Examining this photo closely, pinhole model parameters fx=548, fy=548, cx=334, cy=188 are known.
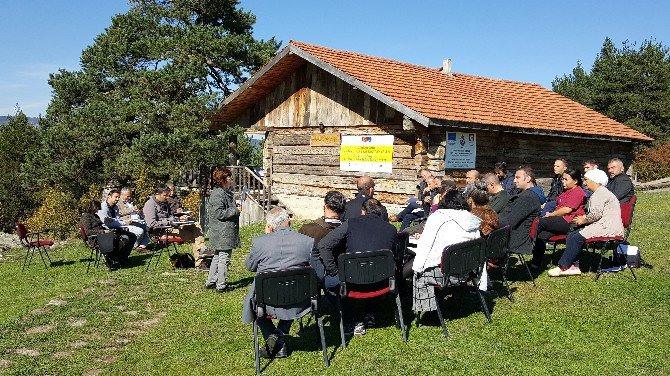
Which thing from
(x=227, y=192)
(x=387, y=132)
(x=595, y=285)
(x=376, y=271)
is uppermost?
(x=387, y=132)

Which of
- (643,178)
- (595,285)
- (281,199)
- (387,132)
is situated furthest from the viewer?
(643,178)

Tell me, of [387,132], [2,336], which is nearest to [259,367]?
[2,336]

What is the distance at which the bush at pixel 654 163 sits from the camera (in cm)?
3077

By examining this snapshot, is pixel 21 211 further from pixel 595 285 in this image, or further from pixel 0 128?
pixel 595 285

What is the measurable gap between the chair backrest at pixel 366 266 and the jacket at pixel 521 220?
2529 millimetres

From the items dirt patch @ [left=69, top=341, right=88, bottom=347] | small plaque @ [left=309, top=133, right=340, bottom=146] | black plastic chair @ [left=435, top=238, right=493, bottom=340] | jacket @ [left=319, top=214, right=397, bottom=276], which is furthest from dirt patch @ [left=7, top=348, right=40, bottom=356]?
small plaque @ [left=309, top=133, right=340, bottom=146]

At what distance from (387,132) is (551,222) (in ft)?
21.0

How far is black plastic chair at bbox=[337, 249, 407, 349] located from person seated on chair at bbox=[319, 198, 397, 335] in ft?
0.31

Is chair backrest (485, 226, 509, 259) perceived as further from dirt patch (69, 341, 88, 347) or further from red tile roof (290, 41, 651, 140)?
red tile roof (290, 41, 651, 140)

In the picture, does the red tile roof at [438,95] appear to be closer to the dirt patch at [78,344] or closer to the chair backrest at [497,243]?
the chair backrest at [497,243]

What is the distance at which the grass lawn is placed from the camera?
190 inches

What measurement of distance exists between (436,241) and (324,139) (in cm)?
978

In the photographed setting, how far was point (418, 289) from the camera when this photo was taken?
223 inches

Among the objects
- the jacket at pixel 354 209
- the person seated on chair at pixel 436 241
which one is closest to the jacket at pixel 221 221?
the jacket at pixel 354 209
